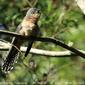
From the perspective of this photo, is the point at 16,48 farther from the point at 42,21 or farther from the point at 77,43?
the point at 77,43

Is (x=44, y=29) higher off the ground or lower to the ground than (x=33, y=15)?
lower

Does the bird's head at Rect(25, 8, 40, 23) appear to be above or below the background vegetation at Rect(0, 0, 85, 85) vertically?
above

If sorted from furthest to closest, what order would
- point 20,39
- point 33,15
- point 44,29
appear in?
point 44,29 < point 33,15 < point 20,39

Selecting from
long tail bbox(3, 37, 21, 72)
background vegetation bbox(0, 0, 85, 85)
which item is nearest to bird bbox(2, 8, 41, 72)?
long tail bbox(3, 37, 21, 72)

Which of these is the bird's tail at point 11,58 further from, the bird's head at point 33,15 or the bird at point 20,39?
the bird's head at point 33,15

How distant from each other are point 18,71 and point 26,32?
1.87 metres

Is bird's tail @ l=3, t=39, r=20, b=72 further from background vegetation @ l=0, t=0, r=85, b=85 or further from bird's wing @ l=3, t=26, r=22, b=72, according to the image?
background vegetation @ l=0, t=0, r=85, b=85

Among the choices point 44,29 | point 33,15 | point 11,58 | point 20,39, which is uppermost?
point 33,15

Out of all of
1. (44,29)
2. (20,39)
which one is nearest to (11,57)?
(20,39)

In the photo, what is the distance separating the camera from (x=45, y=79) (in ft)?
19.7

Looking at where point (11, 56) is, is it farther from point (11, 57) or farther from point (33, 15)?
point (33, 15)

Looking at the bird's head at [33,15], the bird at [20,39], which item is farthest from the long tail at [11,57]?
the bird's head at [33,15]

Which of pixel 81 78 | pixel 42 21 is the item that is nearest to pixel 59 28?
pixel 42 21

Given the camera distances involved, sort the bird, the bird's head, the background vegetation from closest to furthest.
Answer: the bird < the bird's head < the background vegetation
